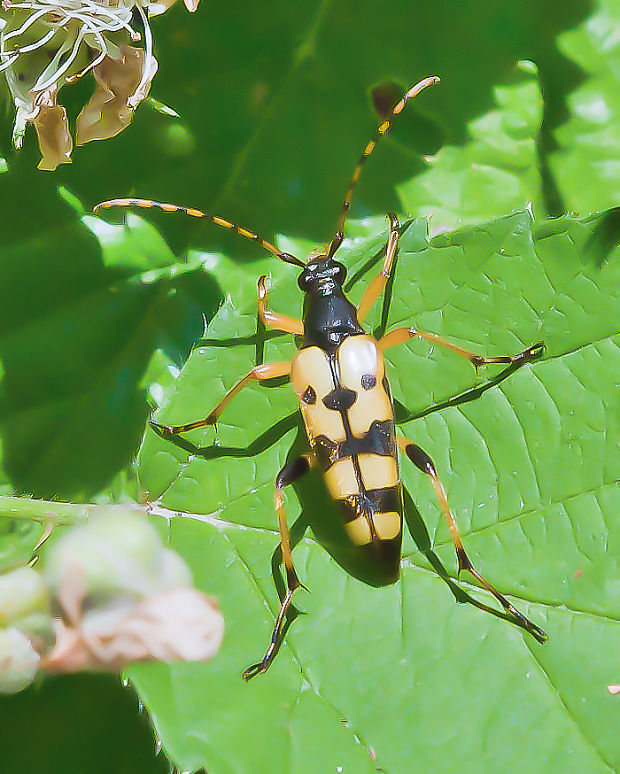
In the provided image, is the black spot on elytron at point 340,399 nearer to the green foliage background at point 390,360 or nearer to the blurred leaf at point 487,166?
the green foliage background at point 390,360

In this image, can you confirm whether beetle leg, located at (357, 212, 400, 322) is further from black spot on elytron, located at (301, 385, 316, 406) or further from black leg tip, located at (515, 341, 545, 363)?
black leg tip, located at (515, 341, 545, 363)

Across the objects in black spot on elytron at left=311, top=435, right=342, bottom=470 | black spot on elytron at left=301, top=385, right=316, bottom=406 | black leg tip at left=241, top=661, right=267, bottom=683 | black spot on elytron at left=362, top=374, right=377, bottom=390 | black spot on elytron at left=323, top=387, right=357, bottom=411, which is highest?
black spot on elytron at left=362, top=374, right=377, bottom=390

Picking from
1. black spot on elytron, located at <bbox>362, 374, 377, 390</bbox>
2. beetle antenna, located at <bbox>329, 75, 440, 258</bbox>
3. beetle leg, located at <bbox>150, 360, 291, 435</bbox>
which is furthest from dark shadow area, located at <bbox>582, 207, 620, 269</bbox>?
beetle leg, located at <bbox>150, 360, 291, 435</bbox>

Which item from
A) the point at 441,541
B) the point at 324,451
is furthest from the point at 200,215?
the point at 441,541

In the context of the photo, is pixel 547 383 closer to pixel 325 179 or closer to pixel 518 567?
pixel 518 567

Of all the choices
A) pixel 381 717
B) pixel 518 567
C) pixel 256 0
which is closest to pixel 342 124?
pixel 256 0

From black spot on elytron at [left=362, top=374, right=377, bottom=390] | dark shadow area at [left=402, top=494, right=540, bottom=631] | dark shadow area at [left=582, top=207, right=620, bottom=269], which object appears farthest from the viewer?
black spot on elytron at [left=362, top=374, right=377, bottom=390]

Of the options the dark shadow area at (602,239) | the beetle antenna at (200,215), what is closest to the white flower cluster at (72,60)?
the beetle antenna at (200,215)
